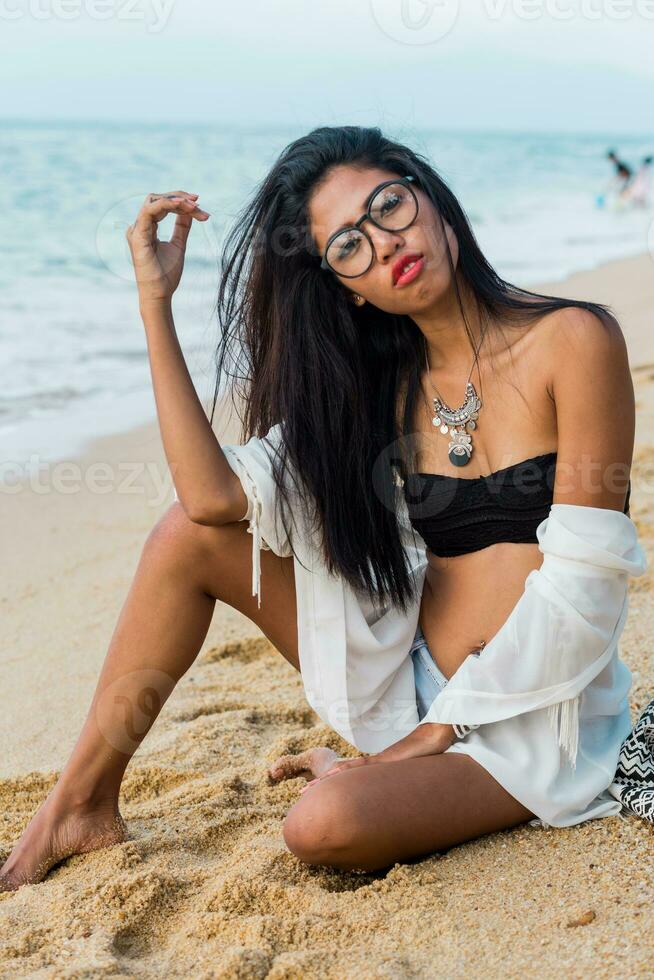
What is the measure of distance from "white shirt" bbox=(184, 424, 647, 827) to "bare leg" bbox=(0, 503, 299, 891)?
86 millimetres

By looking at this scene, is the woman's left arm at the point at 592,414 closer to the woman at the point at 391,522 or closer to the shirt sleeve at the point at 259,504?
the woman at the point at 391,522

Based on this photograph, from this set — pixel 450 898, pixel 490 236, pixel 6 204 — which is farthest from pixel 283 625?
pixel 6 204

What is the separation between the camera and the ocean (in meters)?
6.05

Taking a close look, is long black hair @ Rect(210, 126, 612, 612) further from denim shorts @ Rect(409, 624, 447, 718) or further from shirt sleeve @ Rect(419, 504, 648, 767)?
shirt sleeve @ Rect(419, 504, 648, 767)

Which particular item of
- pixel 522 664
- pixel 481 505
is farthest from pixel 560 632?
pixel 481 505

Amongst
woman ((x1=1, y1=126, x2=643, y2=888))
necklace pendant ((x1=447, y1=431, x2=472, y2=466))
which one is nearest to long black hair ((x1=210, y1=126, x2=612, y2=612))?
woman ((x1=1, y1=126, x2=643, y2=888))

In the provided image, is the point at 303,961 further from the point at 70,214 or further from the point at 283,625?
the point at 70,214

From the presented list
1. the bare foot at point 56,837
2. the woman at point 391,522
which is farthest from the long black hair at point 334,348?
the bare foot at point 56,837

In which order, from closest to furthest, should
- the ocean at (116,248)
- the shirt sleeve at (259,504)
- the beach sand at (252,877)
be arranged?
the beach sand at (252,877) → the shirt sleeve at (259,504) → the ocean at (116,248)

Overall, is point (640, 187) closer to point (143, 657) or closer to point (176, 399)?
point (176, 399)

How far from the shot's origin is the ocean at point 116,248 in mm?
6047

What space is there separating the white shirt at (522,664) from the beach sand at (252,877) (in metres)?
0.16

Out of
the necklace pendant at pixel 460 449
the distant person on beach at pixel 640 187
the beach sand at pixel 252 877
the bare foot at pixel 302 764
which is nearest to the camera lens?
the beach sand at pixel 252 877

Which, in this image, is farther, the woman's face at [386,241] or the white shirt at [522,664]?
the woman's face at [386,241]
